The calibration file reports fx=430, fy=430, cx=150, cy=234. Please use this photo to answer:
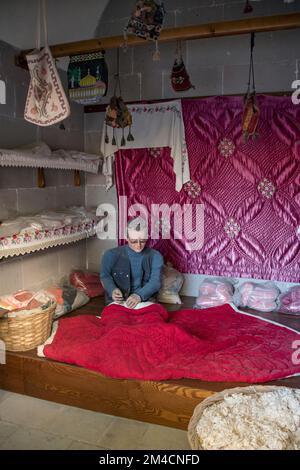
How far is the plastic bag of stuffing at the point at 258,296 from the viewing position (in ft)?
12.2

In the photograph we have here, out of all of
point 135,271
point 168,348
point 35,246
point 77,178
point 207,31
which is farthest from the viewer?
point 77,178

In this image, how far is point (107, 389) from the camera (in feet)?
8.40

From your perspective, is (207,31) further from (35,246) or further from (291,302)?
(291,302)

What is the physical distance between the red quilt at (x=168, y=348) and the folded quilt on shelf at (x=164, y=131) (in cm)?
144

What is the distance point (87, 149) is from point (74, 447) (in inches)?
121

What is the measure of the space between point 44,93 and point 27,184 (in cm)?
96

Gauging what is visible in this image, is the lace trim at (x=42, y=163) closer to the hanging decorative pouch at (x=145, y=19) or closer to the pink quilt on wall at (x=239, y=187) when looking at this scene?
the pink quilt on wall at (x=239, y=187)

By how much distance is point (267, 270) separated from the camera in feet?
12.9

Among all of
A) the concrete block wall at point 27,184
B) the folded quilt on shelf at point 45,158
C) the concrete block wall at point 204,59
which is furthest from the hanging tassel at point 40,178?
the concrete block wall at point 204,59

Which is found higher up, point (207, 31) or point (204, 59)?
point (204, 59)

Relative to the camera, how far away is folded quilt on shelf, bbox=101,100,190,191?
3.98m

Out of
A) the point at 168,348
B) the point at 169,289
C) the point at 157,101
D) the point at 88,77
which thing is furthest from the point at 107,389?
the point at 157,101

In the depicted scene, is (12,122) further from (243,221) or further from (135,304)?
(243,221)
